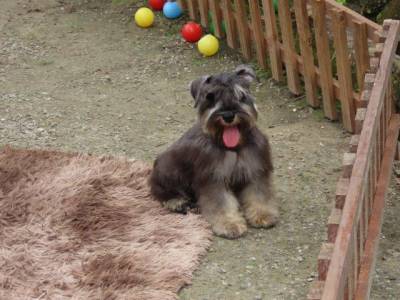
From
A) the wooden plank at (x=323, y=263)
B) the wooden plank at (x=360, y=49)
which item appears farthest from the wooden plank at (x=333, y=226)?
the wooden plank at (x=360, y=49)

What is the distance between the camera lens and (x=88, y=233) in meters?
5.39

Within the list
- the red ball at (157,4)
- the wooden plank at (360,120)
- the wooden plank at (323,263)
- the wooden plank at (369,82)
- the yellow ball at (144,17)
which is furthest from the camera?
the red ball at (157,4)

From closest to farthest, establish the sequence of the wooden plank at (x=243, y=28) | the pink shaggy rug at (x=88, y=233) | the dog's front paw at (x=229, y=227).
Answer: the pink shaggy rug at (x=88, y=233) → the dog's front paw at (x=229, y=227) → the wooden plank at (x=243, y=28)

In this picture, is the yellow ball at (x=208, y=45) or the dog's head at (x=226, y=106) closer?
the dog's head at (x=226, y=106)

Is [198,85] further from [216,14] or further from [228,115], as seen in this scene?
[216,14]

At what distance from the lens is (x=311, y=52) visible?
694cm

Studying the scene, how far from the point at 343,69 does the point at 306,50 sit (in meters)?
0.58

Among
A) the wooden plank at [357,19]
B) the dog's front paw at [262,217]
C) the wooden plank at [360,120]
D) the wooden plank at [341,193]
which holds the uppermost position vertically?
the wooden plank at [341,193]

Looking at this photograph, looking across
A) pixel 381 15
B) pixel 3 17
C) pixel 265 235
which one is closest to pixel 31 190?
pixel 265 235

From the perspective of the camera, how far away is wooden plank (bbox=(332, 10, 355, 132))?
20.7 feet

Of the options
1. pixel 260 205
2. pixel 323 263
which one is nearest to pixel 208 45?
pixel 260 205

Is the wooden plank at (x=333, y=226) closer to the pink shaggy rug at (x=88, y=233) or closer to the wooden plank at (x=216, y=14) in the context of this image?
the pink shaggy rug at (x=88, y=233)

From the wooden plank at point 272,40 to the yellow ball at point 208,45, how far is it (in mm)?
774

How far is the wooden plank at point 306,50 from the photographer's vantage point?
22.4 feet
